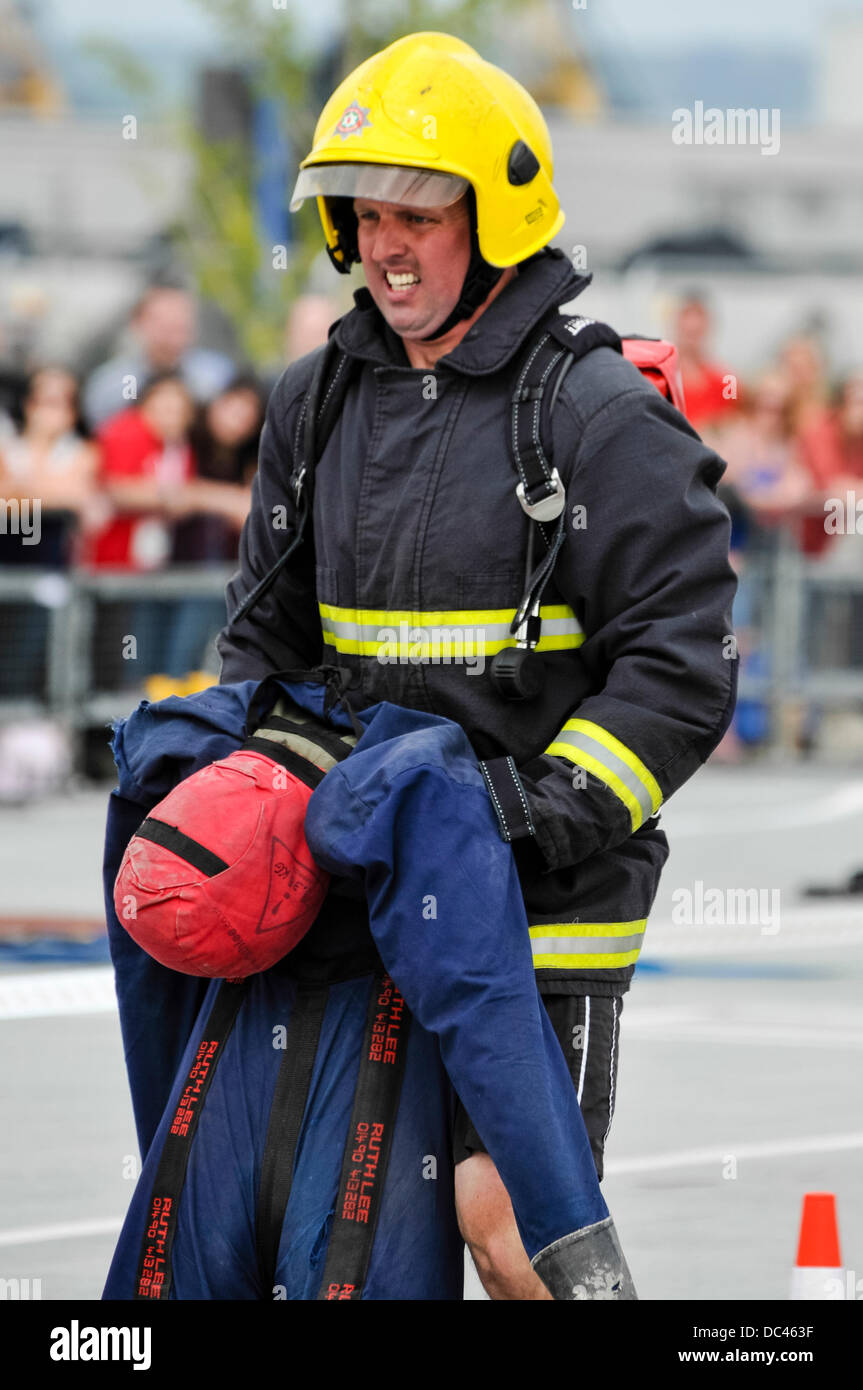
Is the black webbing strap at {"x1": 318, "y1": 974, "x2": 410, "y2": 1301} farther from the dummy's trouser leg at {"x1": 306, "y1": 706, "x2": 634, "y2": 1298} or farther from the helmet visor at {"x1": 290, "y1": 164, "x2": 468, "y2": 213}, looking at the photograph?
the helmet visor at {"x1": 290, "y1": 164, "x2": 468, "y2": 213}

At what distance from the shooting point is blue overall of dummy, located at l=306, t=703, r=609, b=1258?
363cm

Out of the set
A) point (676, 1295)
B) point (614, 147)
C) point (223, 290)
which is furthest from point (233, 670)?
point (614, 147)

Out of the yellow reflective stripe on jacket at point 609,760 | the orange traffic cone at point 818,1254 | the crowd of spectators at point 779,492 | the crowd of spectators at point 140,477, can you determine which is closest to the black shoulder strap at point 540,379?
the yellow reflective stripe on jacket at point 609,760

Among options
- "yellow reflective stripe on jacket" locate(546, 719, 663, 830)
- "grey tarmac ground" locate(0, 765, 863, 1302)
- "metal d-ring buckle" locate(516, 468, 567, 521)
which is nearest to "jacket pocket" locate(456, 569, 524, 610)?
"metal d-ring buckle" locate(516, 468, 567, 521)

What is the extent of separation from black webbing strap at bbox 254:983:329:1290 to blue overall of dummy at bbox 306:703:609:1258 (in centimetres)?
27

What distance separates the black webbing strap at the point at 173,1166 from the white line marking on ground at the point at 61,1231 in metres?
2.07

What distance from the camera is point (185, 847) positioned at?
3.74 meters

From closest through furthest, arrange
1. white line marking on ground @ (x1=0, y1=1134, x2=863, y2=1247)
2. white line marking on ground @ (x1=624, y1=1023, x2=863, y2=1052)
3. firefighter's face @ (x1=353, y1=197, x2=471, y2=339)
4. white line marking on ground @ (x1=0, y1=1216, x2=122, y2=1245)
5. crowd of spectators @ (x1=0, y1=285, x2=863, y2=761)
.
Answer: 1. firefighter's face @ (x1=353, y1=197, x2=471, y2=339)
2. white line marking on ground @ (x1=0, y1=1216, x2=122, y2=1245)
3. white line marking on ground @ (x1=0, y1=1134, x2=863, y2=1247)
4. white line marking on ground @ (x1=624, y1=1023, x2=863, y2=1052)
5. crowd of spectators @ (x1=0, y1=285, x2=863, y2=761)

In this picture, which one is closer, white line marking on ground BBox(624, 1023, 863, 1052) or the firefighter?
the firefighter

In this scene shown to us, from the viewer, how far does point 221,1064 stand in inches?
157

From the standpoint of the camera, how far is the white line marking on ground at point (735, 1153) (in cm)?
678

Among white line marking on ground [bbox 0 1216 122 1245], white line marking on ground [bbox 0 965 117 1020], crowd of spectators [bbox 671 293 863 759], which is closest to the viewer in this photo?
white line marking on ground [bbox 0 1216 122 1245]

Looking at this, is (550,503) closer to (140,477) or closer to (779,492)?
(140,477)

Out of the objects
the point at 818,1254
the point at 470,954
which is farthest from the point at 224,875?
the point at 818,1254
